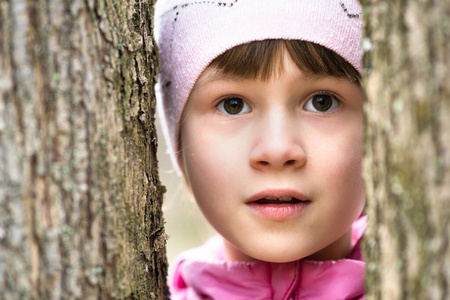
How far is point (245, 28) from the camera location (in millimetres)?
1802

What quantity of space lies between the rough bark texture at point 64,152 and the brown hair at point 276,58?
0.51 m

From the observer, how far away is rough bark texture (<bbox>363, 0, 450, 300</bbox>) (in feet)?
3.03

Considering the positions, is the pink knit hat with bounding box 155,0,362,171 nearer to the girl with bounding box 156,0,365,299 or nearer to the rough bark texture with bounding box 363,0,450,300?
the girl with bounding box 156,0,365,299

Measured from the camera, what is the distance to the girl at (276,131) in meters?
1.77

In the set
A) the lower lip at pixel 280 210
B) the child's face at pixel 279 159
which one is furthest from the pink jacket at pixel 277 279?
the lower lip at pixel 280 210

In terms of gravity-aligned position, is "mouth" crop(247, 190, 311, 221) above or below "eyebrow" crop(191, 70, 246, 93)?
below

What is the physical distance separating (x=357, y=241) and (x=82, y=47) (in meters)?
1.45

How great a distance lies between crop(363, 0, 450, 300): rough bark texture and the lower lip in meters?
0.74

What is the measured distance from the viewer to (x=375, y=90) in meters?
1.05

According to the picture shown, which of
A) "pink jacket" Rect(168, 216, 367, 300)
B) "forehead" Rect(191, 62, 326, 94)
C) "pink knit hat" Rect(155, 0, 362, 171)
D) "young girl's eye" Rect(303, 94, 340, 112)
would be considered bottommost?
"pink jacket" Rect(168, 216, 367, 300)

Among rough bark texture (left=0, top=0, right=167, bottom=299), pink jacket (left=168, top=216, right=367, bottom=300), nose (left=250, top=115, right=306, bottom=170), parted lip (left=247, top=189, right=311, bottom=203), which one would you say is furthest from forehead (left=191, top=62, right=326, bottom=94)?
pink jacket (left=168, top=216, right=367, bottom=300)

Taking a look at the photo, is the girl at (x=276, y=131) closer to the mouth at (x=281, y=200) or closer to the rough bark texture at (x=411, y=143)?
the mouth at (x=281, y=200)

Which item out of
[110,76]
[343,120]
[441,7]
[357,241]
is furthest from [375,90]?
[357,241]

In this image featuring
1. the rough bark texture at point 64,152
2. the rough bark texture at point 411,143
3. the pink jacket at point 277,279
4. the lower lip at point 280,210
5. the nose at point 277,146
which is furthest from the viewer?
the pink jacket at point 277,279
